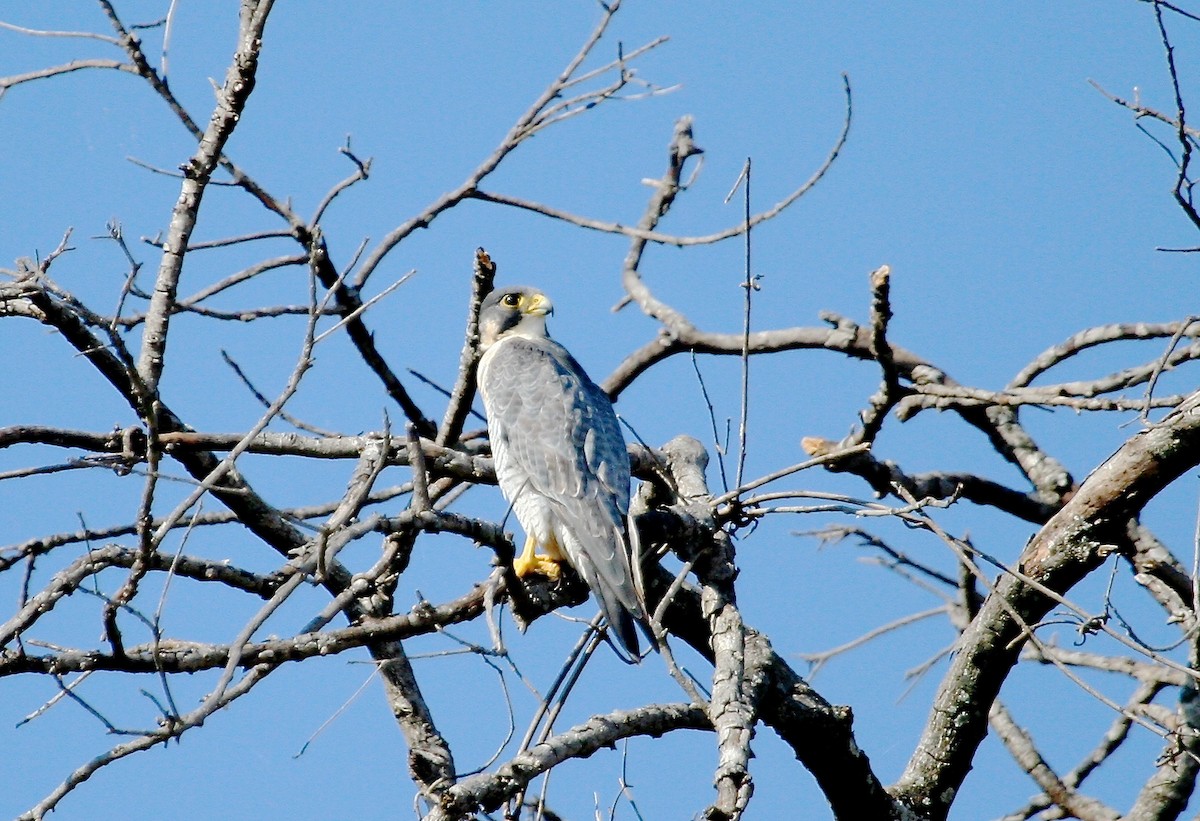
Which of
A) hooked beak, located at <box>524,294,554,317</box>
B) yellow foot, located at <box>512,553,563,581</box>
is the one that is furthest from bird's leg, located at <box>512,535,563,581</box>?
hooked beak, located at <box>524,294,554,317</box>

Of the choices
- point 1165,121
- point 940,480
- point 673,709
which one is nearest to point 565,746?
point 673,709

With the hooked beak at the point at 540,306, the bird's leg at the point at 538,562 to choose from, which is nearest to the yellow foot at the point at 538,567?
the bird's leg at the point at 538,562

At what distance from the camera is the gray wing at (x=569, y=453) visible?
3.58 metres

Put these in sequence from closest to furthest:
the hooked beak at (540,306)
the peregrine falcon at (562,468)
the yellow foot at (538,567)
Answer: the peregrine falcon at (562,468), the yellow foot at (538,567), the hooked beak at (540,306)

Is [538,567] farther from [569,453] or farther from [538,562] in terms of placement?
[569,453]

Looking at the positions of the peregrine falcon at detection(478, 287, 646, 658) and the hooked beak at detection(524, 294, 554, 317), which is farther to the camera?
the hooked beak at detection(524, 294, 554, 317)

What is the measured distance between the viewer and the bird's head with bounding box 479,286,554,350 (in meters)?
5.52

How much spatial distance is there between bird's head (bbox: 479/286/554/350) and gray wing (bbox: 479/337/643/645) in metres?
0.47

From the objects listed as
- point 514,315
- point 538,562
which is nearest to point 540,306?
point 514,315

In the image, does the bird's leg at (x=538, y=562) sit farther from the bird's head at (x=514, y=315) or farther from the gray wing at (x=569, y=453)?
the bird's head at (x=514, y=315)

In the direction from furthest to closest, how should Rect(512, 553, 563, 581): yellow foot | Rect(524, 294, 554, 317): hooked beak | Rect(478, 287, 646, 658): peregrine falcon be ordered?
Rect(524, 294, 554, 317): hooked beak
Rect(512, 553, 563, 581): yellow foot
Rect(478, 287, 646, 658): peregrine falcon

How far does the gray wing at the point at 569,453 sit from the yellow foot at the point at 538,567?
0.07m

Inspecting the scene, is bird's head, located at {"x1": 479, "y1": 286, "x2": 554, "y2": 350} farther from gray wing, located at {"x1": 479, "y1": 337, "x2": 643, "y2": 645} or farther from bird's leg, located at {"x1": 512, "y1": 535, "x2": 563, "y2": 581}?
bird's leg, located at {"x1": 512, "y1": 535, "x2": 563, "y2": 581}

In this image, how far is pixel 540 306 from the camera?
548 cm
